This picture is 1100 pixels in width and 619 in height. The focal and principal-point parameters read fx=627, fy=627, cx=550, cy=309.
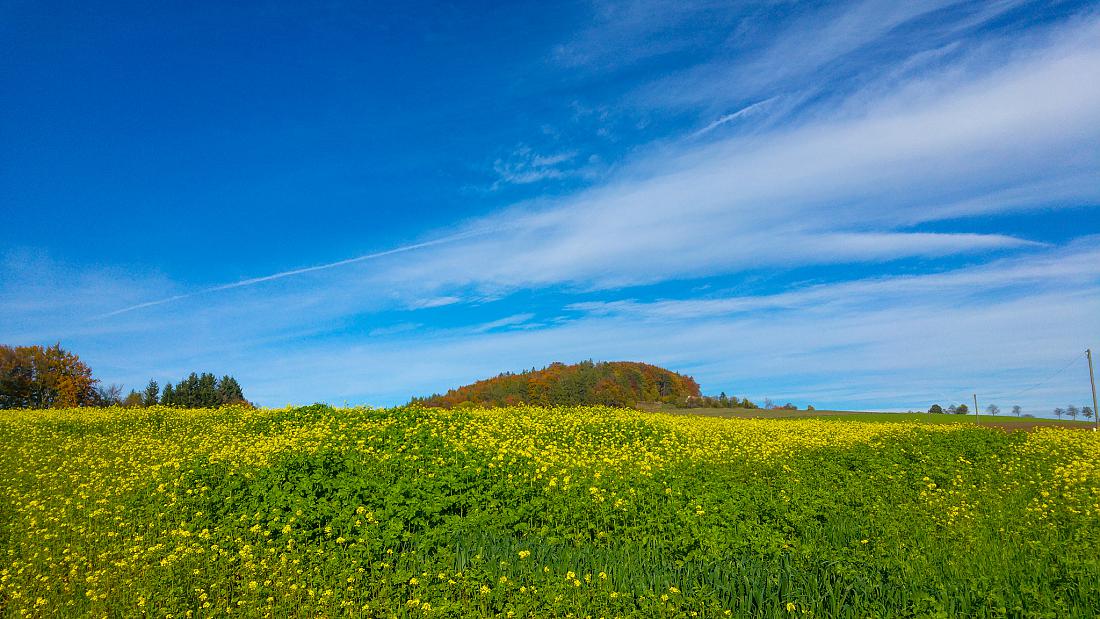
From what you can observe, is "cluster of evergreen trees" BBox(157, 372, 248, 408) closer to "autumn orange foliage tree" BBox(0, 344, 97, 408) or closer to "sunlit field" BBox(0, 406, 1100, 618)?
"autumn orange foliage tree" BBox(0, 344, 97, 408)

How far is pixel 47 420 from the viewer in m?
26.9

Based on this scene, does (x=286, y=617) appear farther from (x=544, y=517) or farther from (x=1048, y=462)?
(x=1048, y=462)

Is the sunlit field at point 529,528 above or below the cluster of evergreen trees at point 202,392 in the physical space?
below

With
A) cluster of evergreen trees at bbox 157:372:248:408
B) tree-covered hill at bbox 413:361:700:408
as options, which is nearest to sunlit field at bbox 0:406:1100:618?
tree-covered hill at bbox 413:361:700:408

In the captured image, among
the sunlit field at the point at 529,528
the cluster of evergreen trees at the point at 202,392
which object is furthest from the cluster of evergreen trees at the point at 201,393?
the sunlit field at the point at 529,528

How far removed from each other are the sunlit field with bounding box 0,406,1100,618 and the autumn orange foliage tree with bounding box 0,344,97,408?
46.9 meters

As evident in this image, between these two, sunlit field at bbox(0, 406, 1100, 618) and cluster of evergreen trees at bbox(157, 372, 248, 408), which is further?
cluster of evergreen trees at bbox(157, 372, 248, 408)

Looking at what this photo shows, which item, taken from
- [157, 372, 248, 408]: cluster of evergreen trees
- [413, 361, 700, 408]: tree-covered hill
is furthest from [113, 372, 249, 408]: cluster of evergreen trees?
[413, 361, 700, 408]: tree-covered hill

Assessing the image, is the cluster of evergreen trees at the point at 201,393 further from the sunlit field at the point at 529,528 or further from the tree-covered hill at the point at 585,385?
the sunlit field at the point at 529,528

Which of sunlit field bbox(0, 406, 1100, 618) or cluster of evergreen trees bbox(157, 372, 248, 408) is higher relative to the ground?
cluster of evergreen trees bbox(157, 372, 248, 408)

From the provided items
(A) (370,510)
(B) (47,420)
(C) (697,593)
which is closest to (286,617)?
(A) (370,510)

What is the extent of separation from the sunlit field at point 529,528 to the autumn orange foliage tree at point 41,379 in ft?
154

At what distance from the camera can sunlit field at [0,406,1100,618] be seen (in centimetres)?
793

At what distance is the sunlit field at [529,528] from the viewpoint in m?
7.93
